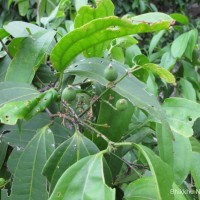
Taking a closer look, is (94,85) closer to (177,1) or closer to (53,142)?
(53,142)

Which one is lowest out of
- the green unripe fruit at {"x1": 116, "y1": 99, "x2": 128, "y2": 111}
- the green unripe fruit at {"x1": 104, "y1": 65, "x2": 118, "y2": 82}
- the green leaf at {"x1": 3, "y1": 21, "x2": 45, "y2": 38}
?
the green unripe fruit at {"x1": 116, "y1": 99, "x2": 128, "y2": 111}

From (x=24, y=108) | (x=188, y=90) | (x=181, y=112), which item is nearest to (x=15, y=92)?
(x=24, y=108)

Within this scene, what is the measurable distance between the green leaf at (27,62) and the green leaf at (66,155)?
12 centimetres

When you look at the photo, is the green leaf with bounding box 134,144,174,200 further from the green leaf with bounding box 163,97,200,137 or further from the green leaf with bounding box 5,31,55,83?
the green leaf with bounding box 5,31,55,83

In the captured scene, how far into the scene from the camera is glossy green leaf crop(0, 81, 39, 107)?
2.01 ft

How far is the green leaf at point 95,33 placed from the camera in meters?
0.54

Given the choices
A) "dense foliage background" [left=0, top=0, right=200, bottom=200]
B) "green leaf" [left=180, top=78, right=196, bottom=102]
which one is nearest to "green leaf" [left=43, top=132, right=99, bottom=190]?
"dense foliage background" [left=0, top=0, right=200, bottom=200]

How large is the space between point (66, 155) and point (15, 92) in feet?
0.40

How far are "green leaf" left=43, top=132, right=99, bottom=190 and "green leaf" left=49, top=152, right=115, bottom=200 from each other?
0.05 metres

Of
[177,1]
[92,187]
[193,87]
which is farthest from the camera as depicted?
[177,1]

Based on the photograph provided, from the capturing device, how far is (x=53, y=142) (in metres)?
0.65

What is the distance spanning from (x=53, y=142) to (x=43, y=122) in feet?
0.17

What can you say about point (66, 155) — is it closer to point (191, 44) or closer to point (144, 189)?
point (144, 189)

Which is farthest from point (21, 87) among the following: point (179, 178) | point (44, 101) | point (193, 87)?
point (193, 87)
